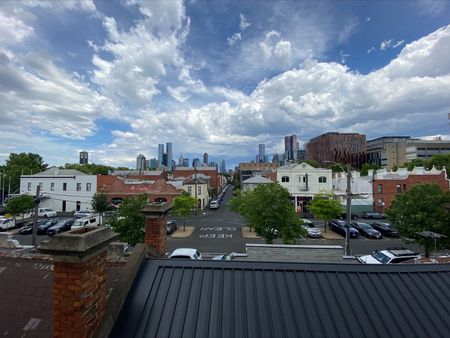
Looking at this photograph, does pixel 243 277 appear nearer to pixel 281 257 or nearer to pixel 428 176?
pixel 281 257

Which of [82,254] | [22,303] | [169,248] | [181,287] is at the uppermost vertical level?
[82,254]

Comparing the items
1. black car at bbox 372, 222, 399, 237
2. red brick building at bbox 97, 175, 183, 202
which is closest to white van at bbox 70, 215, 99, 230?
red brick building at bbox 97, 175, 183, 202

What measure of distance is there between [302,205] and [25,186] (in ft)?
161

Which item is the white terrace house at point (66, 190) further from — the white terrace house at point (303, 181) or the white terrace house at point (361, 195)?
the white terrace house at point (361, 195)

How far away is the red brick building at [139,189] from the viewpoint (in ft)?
145

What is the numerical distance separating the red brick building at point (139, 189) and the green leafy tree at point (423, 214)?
3160 centimetres

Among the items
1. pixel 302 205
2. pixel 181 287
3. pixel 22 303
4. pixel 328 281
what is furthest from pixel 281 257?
pixel 302 205

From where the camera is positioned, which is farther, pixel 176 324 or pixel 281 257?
pixel 281 257

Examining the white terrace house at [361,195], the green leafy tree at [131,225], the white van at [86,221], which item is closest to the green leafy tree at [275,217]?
the green leafy tree at [131,225]

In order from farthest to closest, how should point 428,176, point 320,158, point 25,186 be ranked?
point 320,158 → point 25,186 → point 428,176

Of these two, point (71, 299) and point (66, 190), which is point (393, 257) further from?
point (66, 190)

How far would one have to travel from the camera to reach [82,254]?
3.40 m

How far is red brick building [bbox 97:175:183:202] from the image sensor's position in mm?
44062

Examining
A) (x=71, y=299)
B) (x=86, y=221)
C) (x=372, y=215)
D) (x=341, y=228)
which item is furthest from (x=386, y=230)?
(x=71, y=299)
